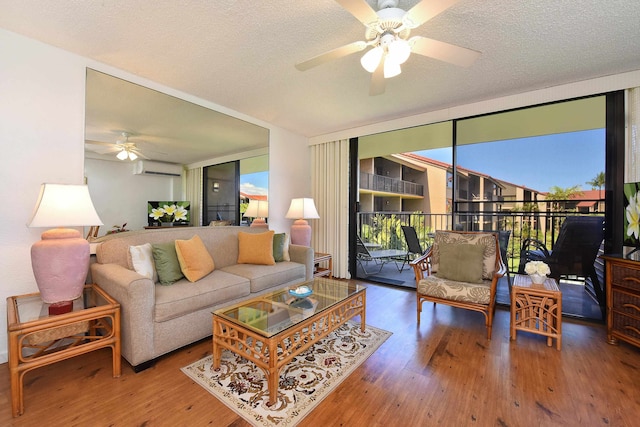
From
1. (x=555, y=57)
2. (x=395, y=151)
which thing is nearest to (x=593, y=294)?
(x=555, y=57)

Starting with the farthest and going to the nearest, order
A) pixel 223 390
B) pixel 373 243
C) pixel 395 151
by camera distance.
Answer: pixel 373 243, pixel 395 151, pixel 223 390

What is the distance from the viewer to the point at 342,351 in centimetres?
205

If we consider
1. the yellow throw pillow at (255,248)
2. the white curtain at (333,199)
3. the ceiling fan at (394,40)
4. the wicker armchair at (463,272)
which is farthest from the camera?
the white curtain at (333,199)

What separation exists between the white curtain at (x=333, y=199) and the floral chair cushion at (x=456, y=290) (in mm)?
1739

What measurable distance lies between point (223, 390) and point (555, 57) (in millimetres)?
3530

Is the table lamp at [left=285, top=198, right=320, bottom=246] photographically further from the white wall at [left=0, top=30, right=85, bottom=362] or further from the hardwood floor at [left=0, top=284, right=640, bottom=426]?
the white wall at [left=0, top=30, right=85, bottom=362]

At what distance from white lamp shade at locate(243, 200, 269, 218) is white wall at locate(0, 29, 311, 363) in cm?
171

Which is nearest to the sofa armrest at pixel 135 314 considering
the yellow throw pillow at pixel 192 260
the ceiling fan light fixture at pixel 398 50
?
the yellow throw pillow at pixel 192 260

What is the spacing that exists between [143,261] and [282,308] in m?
1.22

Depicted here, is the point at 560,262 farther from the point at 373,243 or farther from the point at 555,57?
the point at 373,243

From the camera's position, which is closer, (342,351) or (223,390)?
(223,390)

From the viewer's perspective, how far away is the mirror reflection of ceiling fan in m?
2.30

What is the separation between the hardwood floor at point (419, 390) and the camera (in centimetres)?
141

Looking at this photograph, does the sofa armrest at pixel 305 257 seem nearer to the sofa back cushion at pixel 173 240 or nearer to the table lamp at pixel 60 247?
the sofa back cushion at pixel 173 240
